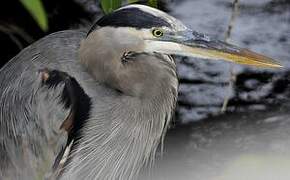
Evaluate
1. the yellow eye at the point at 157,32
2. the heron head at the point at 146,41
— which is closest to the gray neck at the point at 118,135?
the heron head at the point at 146,41

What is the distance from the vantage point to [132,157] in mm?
2629

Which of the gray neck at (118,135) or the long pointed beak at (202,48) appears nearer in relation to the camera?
the long pointed beak at (202,48)

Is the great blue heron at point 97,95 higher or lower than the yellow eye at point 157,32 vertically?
lower

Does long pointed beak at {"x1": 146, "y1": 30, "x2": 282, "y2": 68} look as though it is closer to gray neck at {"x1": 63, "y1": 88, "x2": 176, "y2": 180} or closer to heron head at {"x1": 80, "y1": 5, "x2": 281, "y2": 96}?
heron head at {"x1": 80, "y1": 5, "x2": 281, "y2": 96}

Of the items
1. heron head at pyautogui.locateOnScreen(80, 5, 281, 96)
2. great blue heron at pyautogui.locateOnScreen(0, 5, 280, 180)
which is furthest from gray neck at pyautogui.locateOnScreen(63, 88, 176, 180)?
heron head at pyautogui.locateOnScreen(80, 5, 281, 96)

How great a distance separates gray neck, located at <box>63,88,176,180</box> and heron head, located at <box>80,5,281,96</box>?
0.13m

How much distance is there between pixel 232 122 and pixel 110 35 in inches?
46.4

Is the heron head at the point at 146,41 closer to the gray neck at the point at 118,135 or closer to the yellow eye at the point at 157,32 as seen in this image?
the yellow eye at the point at 157,32

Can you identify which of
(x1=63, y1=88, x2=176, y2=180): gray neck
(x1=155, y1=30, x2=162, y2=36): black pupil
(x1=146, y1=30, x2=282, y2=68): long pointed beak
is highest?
(x1=155, y1=30, x2=162, y2=36): black pupil

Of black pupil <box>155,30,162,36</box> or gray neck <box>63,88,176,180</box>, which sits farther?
gray neck <box>63,88,176,180</box>

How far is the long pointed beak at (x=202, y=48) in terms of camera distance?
2.28 meters

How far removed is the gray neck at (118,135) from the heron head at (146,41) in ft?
0.44

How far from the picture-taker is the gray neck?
2.49 m

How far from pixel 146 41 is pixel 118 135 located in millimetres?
388
